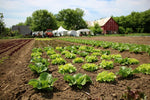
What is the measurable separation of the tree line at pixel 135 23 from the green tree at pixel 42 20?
36.3 metres

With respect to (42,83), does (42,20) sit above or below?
above

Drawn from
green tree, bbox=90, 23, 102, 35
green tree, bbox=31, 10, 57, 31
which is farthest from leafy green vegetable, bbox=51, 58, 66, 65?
green tree, bbox=31, 10, 57, 31

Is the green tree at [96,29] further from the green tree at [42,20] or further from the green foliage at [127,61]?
the green foliage at [127,61]

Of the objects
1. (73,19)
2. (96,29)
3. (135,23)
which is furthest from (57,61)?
(73,19)

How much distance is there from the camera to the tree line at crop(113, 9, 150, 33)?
5119cm

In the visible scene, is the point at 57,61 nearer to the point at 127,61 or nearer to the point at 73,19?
the point at 127,61

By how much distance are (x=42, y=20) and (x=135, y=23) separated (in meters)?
47.1

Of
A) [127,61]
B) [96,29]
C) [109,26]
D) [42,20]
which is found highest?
[42,20]

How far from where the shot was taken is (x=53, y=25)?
57156 mm

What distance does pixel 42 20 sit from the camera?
54.4 m

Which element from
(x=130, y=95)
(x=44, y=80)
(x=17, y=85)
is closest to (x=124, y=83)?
(x=130, y=95)

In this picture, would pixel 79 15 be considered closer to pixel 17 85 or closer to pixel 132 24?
pixel 132 24

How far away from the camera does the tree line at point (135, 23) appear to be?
51194mm

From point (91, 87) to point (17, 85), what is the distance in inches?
100
